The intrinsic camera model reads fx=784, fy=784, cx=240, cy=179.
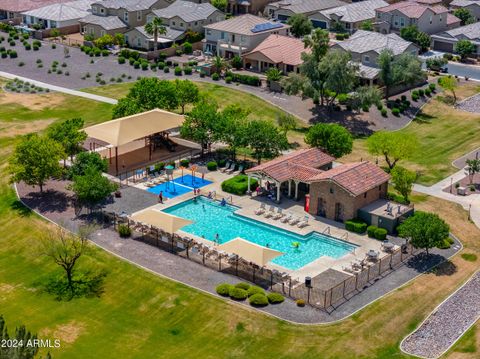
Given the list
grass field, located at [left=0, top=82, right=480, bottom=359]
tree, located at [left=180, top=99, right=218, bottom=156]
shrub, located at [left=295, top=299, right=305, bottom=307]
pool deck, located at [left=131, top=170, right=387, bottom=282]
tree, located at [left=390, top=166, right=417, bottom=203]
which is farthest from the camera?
tree, located at [left=180, top=99, right=218, bottom=156]

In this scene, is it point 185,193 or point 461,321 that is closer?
point 461,321

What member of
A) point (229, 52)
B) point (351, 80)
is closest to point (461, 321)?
point (351, 80)

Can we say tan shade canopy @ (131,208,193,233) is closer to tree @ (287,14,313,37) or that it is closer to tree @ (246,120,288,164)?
tree @ (246,120,288,164)

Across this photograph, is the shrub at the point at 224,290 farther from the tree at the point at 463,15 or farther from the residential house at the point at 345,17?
the tree at the point at 463,15

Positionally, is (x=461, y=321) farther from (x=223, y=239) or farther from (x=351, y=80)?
(x=351, y=80)

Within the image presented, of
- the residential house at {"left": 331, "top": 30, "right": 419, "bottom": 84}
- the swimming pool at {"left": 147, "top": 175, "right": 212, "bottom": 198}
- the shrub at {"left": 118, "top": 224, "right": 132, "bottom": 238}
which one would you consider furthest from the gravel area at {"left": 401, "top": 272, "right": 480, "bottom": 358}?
the residential house at {"left": 331, "top": 30, "right": 419, "bottom": 84}

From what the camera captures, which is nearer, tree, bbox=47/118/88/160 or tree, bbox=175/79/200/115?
tree, bbox=47/118/88/160
